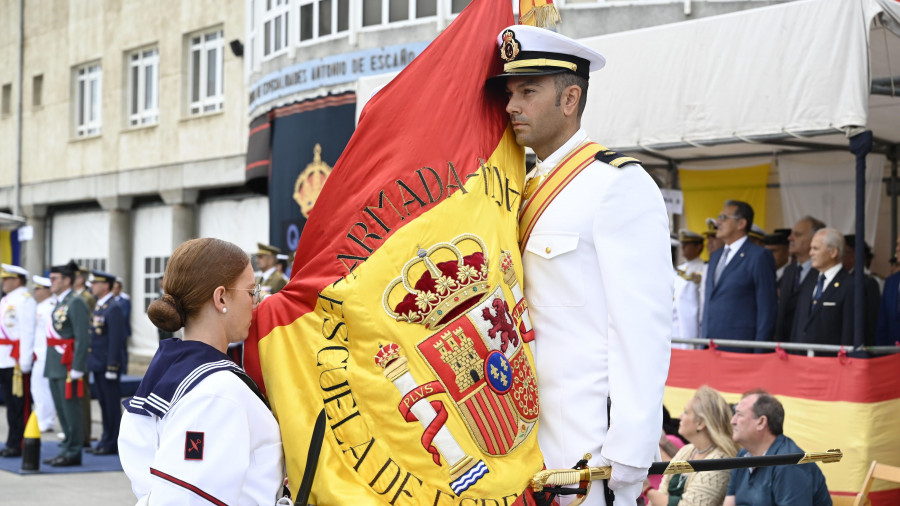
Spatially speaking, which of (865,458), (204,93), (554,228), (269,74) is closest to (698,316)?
(865,458)

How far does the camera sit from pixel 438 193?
273 cm

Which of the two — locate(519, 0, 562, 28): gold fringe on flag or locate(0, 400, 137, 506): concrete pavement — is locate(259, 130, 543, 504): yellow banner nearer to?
locate(519, 0, 562, 28): gold fringe on flag

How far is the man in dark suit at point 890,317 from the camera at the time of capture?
7203 mm

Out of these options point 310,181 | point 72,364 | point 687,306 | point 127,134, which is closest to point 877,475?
point 687,306

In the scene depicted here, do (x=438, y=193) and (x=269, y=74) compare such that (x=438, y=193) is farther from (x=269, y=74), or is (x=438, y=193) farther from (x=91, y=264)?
(x=91, y=264)

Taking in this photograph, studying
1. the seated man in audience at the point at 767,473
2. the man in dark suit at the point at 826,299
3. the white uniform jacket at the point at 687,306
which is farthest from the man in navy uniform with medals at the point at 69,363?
the seated man in audience at the point at 767,473

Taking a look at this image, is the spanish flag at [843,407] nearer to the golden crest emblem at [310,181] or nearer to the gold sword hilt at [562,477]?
the gold sword hilt at [562,477]

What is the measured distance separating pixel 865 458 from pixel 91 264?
2100 cm

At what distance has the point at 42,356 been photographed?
11570 mm

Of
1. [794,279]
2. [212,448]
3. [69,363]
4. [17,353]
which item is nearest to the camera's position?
[212,448]

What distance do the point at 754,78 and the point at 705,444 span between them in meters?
2.51

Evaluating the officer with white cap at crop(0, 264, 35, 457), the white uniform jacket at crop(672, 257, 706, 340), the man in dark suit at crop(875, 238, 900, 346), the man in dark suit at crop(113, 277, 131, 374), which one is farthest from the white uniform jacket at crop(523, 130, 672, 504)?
the officer with white cap at crop(0, 264, 35, 457)

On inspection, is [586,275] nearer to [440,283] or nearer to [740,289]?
[440,283]

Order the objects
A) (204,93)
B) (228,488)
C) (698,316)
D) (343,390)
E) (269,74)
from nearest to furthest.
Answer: (228,488) → (343,390) → (698,316) → (269,74) → (204,93)
